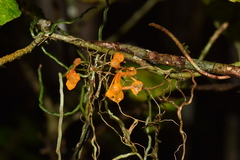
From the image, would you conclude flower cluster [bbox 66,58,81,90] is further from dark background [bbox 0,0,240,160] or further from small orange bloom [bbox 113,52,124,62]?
dark background [bbox 0,0,240,160]

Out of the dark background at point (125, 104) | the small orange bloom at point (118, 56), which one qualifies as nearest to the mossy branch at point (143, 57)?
the small orange bloom at point (118, 56)

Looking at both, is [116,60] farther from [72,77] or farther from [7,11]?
[7,11]

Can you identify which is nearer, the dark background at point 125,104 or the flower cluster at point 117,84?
the flower cluster at point 117,84

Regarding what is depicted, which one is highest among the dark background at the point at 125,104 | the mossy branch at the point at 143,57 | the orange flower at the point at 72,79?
the dark background at the point at 125,104

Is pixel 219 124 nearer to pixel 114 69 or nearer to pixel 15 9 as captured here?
pixel 114 69

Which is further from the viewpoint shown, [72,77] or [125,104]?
[125,104]

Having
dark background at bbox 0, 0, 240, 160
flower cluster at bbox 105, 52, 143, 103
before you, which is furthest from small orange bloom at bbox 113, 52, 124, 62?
dark background at bbox 0, 0, 240, 160

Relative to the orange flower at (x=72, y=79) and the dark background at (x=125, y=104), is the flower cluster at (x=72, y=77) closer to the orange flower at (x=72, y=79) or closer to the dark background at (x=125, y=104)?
the orange flower at (x=72, y=79)

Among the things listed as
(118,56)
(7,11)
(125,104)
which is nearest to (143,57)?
(118,56)

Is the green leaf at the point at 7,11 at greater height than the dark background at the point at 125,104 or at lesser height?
lesser

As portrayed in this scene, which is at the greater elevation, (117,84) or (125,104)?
(125,104)
